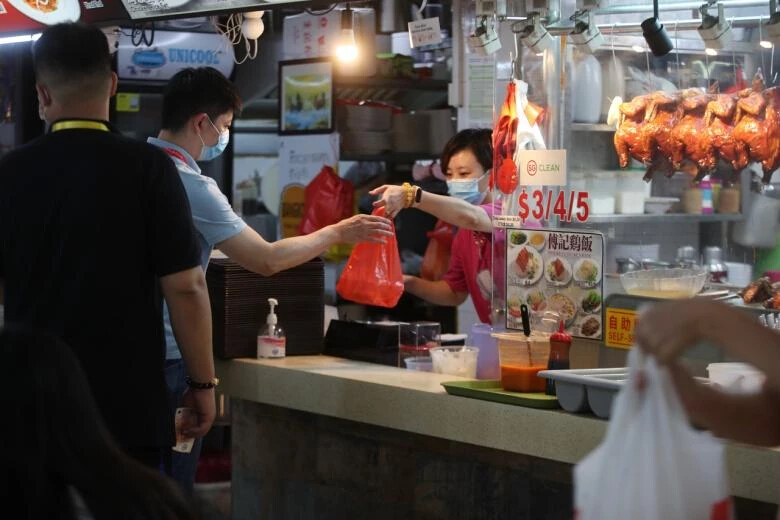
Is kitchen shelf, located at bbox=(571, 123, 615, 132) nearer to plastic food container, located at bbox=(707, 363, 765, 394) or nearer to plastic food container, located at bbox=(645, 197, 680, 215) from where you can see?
plastic food container, located at bbox=(645, 197, 680, 215)

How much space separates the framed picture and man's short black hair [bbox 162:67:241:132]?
162 inches

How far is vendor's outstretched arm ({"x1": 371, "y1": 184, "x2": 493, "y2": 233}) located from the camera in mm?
5238

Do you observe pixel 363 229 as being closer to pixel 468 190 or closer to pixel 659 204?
pixel 468 190

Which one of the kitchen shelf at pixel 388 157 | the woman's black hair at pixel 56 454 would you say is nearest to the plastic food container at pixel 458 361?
the woman's black hair at pixel 56 454

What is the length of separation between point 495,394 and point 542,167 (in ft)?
3.45

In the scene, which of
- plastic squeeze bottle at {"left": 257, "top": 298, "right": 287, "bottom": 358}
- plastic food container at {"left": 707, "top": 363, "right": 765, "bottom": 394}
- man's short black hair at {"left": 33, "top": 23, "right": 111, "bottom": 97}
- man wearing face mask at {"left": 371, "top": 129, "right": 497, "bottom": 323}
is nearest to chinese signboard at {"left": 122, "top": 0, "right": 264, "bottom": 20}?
man wearing face mask at {"left": 371, "top": 129, "right": 497, "bottom": 323}

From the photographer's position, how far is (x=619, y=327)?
4660 millimetres

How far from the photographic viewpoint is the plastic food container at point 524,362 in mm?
4348

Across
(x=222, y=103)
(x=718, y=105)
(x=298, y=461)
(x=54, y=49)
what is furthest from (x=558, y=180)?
(x=54, y=49)

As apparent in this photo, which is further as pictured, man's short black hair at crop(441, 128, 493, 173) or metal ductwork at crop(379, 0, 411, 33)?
metal ductwork at crop(379, 0, 411, 33)

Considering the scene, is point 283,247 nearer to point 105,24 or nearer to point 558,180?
point 558,180

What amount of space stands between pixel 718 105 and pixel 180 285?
270 centimetres

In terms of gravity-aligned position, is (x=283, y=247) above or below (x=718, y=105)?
below

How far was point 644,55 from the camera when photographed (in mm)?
5609
